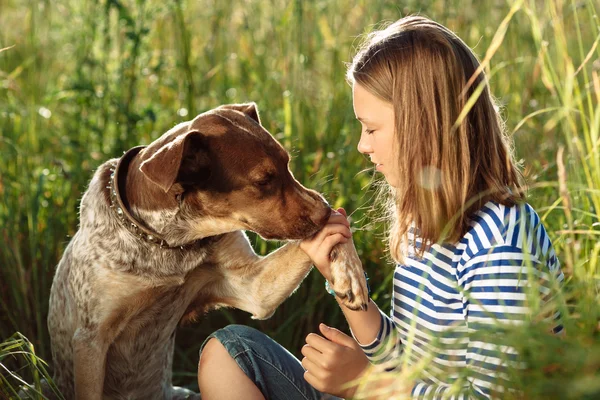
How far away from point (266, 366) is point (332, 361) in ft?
1.42

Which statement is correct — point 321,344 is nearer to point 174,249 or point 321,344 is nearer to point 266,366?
point 266,366

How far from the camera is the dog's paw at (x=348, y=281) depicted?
9.40 ft

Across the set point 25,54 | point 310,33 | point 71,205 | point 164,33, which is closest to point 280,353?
point 71,205

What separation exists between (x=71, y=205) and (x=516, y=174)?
262 centimetres

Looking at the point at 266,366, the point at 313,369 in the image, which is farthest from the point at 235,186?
the point at 313,369

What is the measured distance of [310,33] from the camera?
5082 millimetres

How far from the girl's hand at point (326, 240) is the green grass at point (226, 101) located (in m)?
0.57

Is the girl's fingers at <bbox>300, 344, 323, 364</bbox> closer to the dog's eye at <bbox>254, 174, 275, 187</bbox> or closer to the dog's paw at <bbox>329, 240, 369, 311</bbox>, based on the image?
the dog's paw at <bbox>329, 240, 369, 311</bbox>

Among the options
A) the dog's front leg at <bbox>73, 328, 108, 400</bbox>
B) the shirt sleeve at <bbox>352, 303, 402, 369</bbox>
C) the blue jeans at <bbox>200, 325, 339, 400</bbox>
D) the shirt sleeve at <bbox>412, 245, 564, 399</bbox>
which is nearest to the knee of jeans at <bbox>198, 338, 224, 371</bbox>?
the blue jeans at <bbox>200, 325, 339, 400</bbox>

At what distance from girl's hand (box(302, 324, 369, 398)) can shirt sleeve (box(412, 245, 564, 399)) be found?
0.80ft

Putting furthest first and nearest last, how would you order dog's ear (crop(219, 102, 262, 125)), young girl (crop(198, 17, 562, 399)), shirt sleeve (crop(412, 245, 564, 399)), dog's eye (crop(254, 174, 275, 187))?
dog's ear (crop(219, 102, 262, 125))
dog's eye (crop(254, 174, 275, 187))
young girl (crop(198, 17, 562, 399))
shirt sleeve (crop(412, 245, 564, 399))

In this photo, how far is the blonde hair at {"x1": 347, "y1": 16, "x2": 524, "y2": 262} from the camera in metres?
2.69

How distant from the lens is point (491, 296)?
2.37 meters

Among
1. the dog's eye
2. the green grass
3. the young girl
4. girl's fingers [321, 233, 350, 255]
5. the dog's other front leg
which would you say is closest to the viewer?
the young girl
